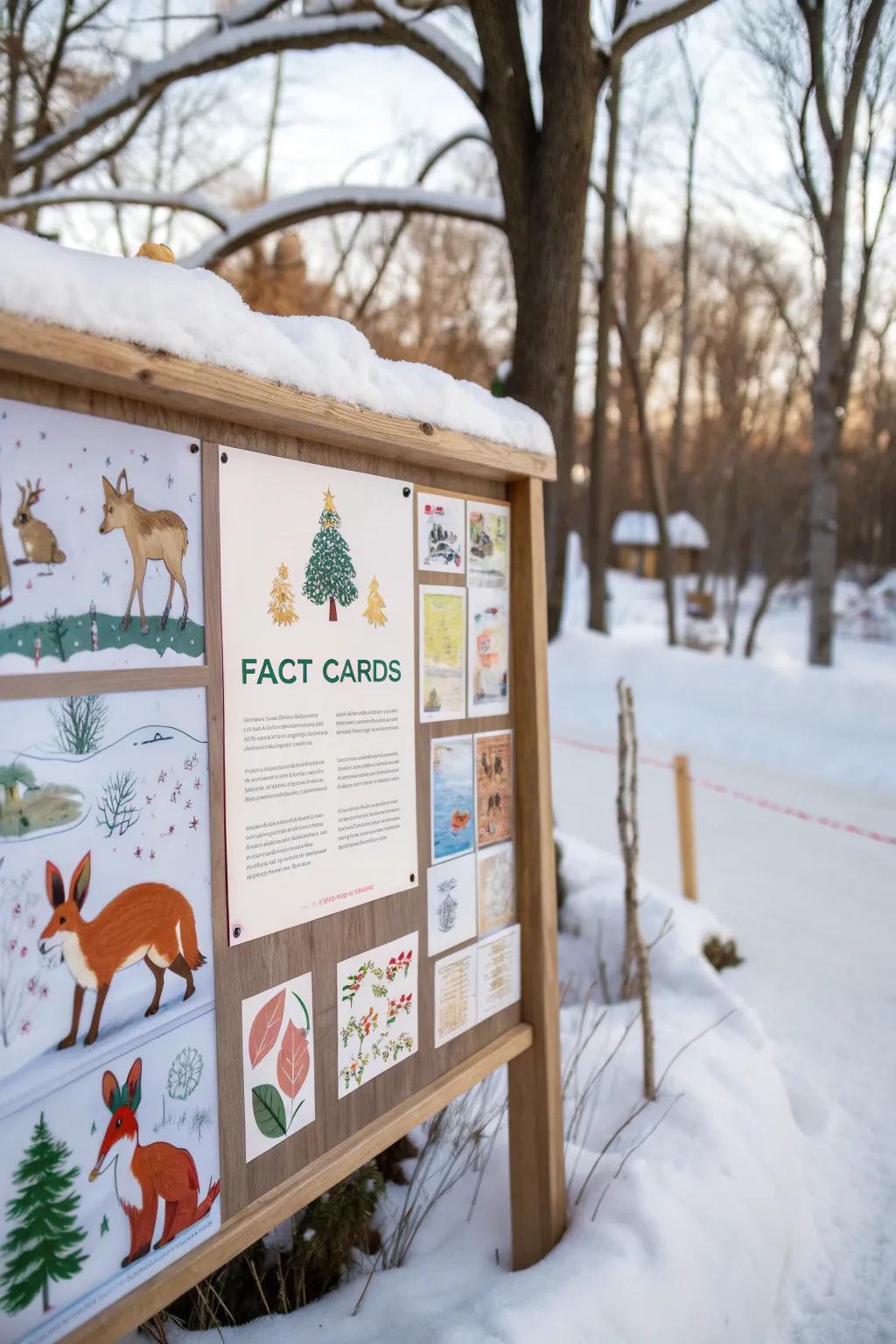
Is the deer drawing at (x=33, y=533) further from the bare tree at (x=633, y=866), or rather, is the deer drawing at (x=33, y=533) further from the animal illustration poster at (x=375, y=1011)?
the bare tree at (x=633, y=866)

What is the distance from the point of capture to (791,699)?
382 inches

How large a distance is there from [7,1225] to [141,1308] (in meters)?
0.29

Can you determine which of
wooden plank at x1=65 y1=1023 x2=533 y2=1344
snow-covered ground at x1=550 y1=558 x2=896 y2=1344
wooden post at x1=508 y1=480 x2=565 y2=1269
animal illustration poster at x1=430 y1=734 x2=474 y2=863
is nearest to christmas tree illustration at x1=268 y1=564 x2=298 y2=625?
animal illustration poster at x1=430 y1=734 x2=474 y2=863

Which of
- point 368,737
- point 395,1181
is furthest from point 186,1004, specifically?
point 395,1181

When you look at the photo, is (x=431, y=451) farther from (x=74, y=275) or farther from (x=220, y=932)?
(x=220, y=932)

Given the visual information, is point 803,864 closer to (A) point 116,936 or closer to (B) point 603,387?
(A) point 116,936

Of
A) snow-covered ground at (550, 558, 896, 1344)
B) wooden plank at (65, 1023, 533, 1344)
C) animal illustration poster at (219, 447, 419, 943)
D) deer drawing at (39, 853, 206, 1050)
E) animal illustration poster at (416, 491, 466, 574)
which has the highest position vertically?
animal illustration poster at (416, 491, 466, 574)

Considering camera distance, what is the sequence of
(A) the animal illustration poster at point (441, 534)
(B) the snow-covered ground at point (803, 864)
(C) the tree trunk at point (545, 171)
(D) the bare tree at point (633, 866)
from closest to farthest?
(A) the animal illustration poster at point (441, 534)
(B) the snow-covered ground at point (803, 864)
(D) the bare tree at point (633, 866)
(C) the tree trunk at point (545, 171)

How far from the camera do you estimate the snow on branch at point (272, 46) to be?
4133 mm

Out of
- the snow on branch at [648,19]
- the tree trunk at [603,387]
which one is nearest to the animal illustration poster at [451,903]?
the snow on branch at [648,19]

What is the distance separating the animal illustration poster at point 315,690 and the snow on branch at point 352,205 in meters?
4.46

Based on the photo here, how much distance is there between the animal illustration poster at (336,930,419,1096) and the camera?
1666mm

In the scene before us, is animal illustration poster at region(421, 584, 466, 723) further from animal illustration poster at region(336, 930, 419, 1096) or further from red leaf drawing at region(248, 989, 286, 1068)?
red leaf drawing at region(248, 989, 286, 1068)

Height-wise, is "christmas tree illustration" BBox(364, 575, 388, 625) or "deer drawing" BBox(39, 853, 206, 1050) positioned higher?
"christmas tree illustration" BBox(364, 575, 388, 625)
